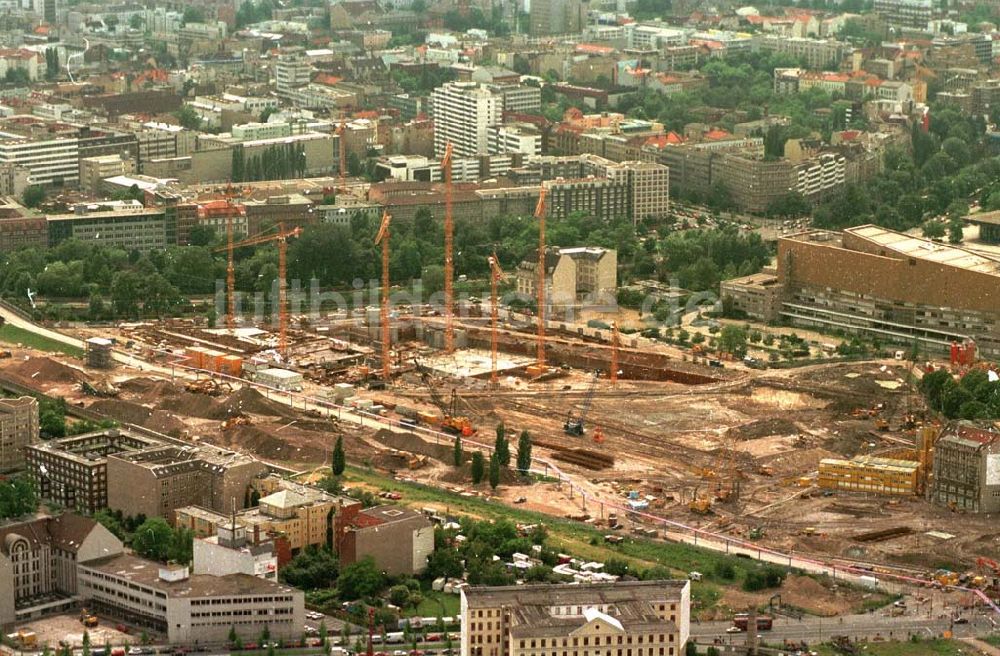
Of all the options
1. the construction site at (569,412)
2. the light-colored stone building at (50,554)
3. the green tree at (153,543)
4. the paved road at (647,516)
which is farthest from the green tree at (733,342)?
the light-colored stone building at (50,554)

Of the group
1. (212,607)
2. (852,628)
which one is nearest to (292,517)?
(212,607)

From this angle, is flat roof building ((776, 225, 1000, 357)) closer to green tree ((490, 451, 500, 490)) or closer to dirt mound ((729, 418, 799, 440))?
dirt mound ((729, 418, 799, 440))

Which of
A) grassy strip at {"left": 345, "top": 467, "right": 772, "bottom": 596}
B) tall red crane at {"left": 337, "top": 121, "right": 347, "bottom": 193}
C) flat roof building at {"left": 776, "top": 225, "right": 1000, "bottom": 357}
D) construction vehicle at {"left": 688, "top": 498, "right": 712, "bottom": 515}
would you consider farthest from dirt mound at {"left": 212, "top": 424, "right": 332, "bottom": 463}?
tall red crane at {"left": 337, "top": 121, "right": 347, "bottom": 193}

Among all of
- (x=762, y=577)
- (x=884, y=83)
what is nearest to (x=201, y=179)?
(x=884, y=83)

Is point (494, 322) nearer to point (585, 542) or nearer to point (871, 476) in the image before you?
point (871, 476)

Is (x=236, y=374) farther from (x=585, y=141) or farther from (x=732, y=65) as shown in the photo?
(x=732, y=65)

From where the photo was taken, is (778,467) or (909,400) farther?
(909,400)
